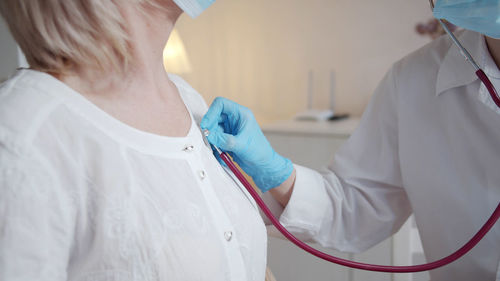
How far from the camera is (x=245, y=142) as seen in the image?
839 mm

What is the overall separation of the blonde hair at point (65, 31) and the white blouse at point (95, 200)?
0.10 feet

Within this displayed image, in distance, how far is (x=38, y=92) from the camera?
1.73 ft

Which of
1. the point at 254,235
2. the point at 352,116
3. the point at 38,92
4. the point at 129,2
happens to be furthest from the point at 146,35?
the point at 352,116

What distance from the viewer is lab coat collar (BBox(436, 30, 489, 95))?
2.83 feet

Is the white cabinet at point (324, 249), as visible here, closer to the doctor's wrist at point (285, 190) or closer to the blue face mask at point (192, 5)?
the doctor's wrist at point (285, 190)

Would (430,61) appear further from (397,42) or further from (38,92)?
(397,42)

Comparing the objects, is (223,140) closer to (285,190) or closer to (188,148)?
(188,148)

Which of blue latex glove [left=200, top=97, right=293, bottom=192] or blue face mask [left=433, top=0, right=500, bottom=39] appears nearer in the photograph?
blue face mask [left=433, top=0, right=500, bottom=39]

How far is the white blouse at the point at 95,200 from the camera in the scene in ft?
1.56

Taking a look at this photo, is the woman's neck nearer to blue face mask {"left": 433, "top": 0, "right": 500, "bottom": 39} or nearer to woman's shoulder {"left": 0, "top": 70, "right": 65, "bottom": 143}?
woman's shoulder {"left": 0, "top": 70, "right": 65, "bottom": 143}

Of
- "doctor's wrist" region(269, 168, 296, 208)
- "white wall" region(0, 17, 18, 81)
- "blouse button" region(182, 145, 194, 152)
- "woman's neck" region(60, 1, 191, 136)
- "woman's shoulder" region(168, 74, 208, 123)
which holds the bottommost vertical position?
"doctor's wrist" region(269, 168, 296, 208)

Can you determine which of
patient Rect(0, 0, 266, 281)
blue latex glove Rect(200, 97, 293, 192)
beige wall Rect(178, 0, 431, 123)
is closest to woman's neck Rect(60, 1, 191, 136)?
patient Rect(0, 0, 266, 281)

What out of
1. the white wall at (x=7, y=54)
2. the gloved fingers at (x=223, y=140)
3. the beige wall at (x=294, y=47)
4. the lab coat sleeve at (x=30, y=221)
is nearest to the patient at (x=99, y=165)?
the lab coat sleeve at (x=30, y=221)

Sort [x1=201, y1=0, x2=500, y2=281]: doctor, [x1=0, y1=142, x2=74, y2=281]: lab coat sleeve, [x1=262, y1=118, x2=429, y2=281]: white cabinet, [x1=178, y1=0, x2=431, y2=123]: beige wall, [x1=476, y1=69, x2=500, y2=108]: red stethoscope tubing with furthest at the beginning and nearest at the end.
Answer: [x1=178, y1=0, x2=431, y2=123]: beige wall
[x1=262, y1=118, x2=429, y2=281]: white cabinet
[x1=201, y1=0, x2=500, y2=281]: doctor
[x1=476, y1=69, x2=500, y2=108]: red stethoscope tubing
[x1=0, y1=142, x2=74, y2=281]: lab coat sleeve
